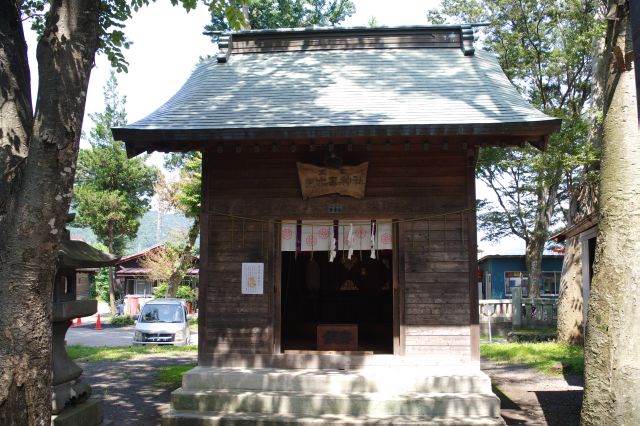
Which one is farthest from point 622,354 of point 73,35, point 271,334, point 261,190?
point 73,35

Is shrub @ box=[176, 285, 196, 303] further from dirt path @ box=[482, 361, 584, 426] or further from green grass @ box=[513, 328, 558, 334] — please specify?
dirt path @ box=[482, 361, 584, 426]

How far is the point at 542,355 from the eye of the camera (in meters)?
14.3

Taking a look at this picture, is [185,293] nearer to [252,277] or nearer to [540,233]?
[540,233]

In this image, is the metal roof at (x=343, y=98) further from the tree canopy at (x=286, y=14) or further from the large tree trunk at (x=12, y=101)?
the tree canopy at (x=286, y=14)

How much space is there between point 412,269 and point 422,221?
31.9 inches

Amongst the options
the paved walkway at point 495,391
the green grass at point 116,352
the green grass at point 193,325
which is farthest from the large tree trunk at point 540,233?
the green grass at point 116,352

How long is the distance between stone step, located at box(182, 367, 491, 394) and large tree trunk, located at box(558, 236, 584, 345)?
8.44 meters

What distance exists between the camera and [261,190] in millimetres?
9297

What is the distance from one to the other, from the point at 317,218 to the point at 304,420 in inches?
126

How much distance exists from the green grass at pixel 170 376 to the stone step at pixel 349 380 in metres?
2.96

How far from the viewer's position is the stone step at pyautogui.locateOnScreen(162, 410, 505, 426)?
25.2 feet

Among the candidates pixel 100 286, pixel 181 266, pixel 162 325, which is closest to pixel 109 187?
pixel 181 266

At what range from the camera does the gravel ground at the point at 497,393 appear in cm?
857

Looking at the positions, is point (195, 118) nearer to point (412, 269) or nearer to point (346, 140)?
point (346, 140)
